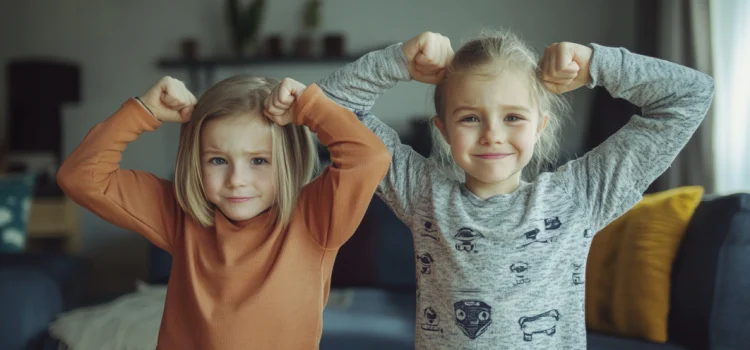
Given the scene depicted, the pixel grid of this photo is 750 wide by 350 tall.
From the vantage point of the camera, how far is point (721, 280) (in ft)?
4.76

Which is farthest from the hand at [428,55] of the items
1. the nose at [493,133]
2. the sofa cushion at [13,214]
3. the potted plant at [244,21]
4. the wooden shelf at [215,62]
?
the potted plant at [244,21]

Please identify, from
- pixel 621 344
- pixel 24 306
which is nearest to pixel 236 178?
pixel 621 344

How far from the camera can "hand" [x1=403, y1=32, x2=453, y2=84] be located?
92cm

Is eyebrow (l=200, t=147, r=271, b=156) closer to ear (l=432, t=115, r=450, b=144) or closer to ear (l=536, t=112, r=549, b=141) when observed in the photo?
ear (l=432, t=115, r=450, b=144)

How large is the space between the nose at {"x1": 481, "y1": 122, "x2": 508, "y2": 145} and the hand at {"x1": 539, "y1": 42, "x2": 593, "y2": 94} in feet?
0.34

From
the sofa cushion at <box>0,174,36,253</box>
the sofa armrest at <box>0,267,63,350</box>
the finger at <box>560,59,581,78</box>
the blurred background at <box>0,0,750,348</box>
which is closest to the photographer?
the finger at <box>560,59,581,78</box>

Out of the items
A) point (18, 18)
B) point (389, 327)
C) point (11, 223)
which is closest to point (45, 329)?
point (11, 223)

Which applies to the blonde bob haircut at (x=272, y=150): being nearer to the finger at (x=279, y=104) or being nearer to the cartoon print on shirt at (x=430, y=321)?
the finger at (x=279, y=104)

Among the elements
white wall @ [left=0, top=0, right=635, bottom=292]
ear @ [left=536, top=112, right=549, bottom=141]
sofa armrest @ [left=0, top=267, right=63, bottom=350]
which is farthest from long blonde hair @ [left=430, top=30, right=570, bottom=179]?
white wall @ [left=0, top=0, right=635, bottom=292]

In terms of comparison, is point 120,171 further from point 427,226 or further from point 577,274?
point 577,274

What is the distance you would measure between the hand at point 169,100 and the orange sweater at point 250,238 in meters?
0.02

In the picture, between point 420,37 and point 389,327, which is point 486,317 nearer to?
point 420,37

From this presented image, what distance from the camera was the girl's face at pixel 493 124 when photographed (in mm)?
879

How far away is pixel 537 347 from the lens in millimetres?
875
